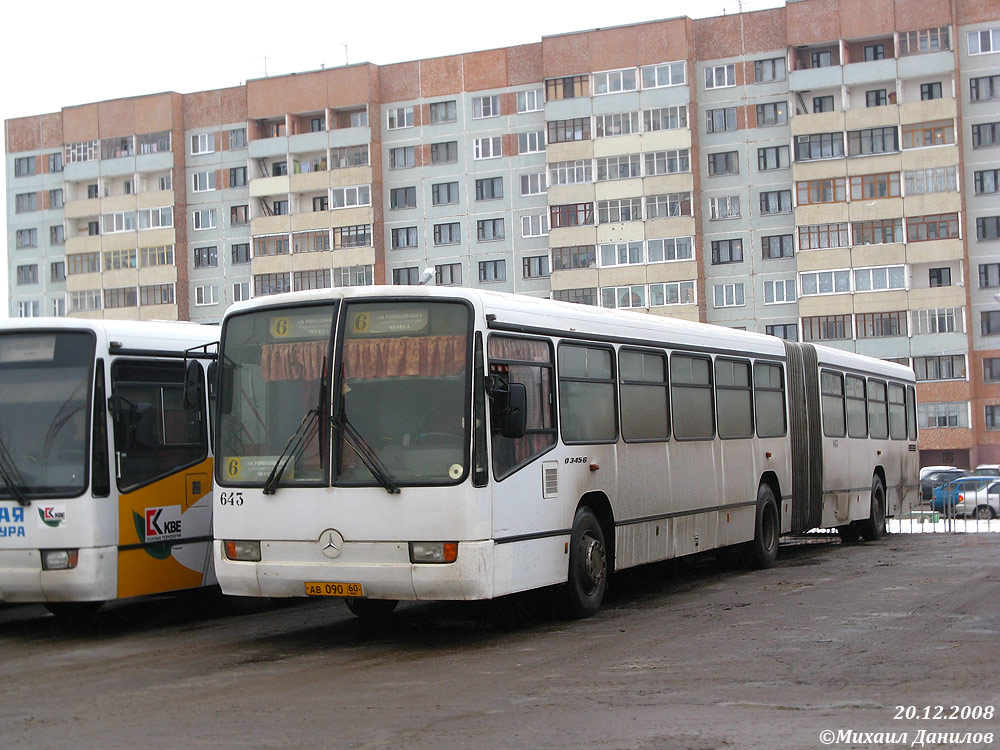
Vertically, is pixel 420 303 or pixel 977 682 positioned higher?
pixel 420 303

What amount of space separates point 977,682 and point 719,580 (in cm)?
809

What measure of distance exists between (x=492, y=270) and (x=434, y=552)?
64.6 metres

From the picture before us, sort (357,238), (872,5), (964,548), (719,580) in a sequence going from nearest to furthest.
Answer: (719,580) < (964,548) < (872,5) < (357,238)

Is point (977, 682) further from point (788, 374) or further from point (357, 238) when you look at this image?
point (357, 238)

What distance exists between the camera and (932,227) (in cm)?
6669

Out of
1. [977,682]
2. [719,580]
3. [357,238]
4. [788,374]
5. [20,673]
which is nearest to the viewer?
[977,682]

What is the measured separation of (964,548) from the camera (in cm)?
2158

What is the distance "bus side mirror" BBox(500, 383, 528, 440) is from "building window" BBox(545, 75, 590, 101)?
Result: 205ft

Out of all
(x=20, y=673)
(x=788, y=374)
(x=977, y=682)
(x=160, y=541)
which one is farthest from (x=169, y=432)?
(x=788, y=374)

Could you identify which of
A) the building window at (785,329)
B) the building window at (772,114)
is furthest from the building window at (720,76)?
the building window at (785,329)

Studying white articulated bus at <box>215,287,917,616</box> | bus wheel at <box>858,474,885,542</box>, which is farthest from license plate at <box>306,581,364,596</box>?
bus wheel at <box>858,474,885,542</box>

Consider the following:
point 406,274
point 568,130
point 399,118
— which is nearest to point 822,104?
point 568,130

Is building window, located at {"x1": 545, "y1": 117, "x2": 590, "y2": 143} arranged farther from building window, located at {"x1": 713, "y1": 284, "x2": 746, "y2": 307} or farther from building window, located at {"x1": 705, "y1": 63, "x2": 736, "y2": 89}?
building window, located at {"x1": 713, "y1": 284, "x2": 746, "y2": 307}

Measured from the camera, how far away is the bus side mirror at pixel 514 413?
441 inches
